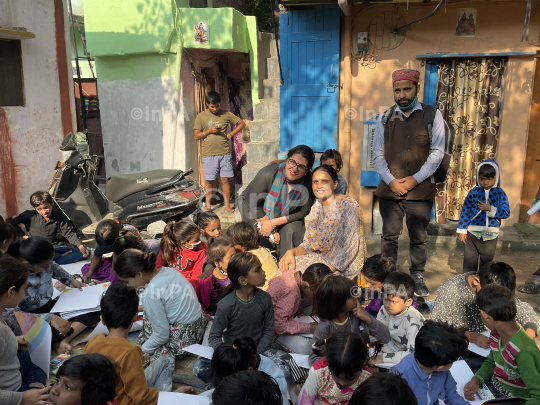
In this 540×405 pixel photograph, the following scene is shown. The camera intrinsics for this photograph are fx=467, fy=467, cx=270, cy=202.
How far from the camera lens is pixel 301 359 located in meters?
2.93

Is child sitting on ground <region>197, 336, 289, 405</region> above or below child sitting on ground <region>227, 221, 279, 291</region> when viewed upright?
below

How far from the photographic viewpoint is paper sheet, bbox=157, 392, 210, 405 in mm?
2514

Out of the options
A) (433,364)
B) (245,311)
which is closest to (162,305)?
(245,311)

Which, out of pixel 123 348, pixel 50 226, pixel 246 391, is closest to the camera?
pixel 246 391

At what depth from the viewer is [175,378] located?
120 inches

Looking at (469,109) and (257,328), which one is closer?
(257,328)

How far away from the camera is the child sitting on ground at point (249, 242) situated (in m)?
3.50

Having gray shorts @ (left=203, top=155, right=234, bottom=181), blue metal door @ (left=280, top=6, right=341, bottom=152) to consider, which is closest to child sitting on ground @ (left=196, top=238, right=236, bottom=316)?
blue metal door @ (left=280, top=6, right=341, bottom=152)

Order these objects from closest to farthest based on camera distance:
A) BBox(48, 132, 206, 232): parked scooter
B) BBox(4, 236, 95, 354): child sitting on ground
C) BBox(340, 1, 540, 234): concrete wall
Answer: BBox(4, 236, 95, 354): child sitting on ground → BBox(48, 132, 206, 232): parked scooter → BBox(340, 1, 540, 234): concrete wall

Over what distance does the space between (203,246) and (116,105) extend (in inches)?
172

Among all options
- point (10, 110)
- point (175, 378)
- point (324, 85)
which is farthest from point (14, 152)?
point (175, 378)

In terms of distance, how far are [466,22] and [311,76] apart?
1914 millimetres

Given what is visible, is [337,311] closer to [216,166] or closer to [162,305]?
[162,305]

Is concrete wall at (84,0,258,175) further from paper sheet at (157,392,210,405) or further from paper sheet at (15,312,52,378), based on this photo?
paper sheet at (157,392,210,405)
